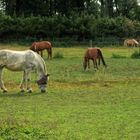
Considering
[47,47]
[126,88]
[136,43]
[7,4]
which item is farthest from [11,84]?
[7,4]

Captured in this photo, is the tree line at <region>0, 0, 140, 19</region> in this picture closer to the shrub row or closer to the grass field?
the shrub row

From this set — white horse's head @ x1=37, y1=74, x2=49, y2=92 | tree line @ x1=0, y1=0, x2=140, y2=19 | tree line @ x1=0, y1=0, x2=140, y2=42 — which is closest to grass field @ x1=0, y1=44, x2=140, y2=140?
white horse's head @ x1=37, y1=74, x2=49, y2=92

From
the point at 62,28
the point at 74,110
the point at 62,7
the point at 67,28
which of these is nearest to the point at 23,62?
the point at 74,110

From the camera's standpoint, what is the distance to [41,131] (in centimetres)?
1074

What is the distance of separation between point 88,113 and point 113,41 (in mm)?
43776

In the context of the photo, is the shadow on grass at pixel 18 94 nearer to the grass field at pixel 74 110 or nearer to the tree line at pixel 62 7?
the grass field at pixel 74 110

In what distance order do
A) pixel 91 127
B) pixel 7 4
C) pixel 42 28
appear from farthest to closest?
pixel 7 4, pixel 42 28, pixel 91 127

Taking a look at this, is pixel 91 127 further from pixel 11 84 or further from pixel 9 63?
pixel 11 84

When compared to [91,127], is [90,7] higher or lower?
higher

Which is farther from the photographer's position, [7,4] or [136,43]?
[7,4]

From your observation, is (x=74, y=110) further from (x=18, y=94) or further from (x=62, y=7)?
(x=62, y=7)

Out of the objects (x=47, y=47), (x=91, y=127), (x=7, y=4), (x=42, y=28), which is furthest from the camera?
(x=7, y=4)

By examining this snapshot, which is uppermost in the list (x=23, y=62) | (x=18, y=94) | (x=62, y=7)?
(x=62, y=7)

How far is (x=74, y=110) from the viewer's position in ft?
46.0
